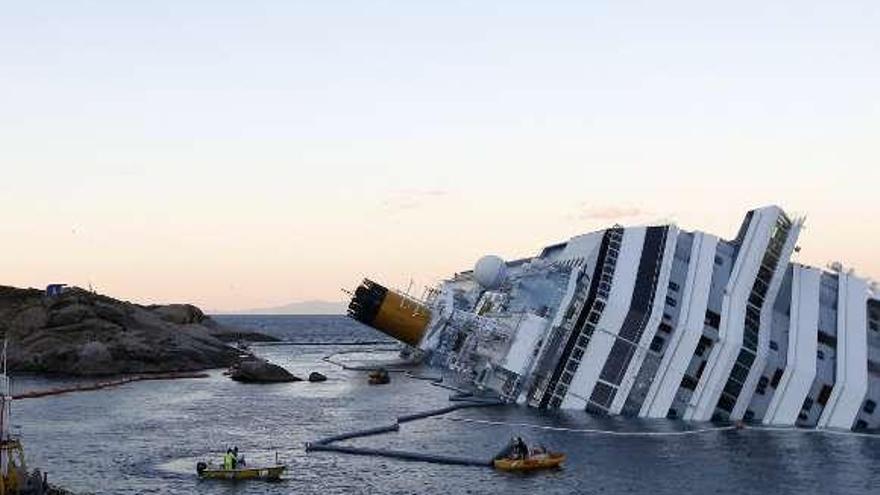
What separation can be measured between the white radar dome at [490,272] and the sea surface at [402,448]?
41.1 feet

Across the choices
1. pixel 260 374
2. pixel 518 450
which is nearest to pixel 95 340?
pixel 260 374

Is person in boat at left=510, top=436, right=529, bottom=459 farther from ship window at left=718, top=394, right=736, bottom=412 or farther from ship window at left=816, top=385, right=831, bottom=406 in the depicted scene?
ship window at left=816, top=385, right=831, bottom=406

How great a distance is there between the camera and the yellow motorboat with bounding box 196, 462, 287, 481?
52188 millimetres

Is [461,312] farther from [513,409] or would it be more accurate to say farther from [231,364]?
[231,364]

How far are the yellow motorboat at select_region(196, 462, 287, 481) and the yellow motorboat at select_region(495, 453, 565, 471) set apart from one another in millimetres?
12824

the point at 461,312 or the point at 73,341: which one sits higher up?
the point at 461,312

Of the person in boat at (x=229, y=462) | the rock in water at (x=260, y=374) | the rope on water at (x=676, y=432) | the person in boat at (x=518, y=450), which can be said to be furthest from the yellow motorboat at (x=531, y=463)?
the rock in water at (x=260, y=374)

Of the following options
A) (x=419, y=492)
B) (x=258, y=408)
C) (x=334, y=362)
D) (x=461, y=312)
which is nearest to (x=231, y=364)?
(x=334, y=362)

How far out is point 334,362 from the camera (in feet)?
514

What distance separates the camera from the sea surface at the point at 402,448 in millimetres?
50594

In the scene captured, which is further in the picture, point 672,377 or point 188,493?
point 672,377

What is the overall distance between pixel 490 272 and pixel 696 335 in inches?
914

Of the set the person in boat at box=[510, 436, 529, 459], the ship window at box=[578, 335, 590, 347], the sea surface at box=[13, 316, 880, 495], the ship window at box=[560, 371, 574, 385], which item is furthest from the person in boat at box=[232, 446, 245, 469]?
the ship window at box=[578, 335, 590, 347]

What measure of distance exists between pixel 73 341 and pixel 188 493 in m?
89.4
